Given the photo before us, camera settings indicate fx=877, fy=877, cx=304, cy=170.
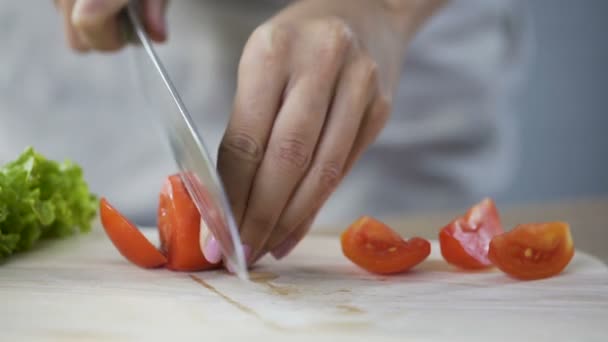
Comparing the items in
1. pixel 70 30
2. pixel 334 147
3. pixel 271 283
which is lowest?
pixel 271 283

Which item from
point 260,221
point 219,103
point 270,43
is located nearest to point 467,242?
point 260,221

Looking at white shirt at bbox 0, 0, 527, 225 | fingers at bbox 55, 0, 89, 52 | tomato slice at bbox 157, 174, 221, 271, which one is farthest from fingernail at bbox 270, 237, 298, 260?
white shirt at bbox 0, 0, 527, 225

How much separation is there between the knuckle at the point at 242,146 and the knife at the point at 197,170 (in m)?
0.07

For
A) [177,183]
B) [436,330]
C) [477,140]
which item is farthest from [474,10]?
[436,330]

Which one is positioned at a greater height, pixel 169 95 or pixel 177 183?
pixel 169 95

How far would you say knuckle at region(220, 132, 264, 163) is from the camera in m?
1.41

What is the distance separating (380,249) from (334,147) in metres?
0.20

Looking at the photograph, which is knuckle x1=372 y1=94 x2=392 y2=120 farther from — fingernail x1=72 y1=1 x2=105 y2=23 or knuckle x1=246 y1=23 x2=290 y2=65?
fingernail x1=72 y1=1 x2=105 y2=23

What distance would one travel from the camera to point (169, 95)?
138 cm

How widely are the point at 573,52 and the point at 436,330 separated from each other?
13.4ft

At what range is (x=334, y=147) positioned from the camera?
149cm

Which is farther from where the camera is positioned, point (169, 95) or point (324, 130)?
point (324, 130)

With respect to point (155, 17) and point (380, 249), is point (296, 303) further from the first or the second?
point (155, 17)

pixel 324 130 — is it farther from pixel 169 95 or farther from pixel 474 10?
pixel 474 10
